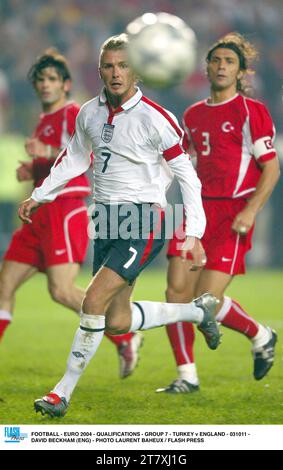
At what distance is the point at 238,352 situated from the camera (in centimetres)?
848

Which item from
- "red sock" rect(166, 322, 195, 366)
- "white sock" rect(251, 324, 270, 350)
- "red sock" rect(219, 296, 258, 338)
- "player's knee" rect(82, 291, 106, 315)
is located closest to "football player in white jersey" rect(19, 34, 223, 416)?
"player's knee" rect(82, 291, 106, 315)

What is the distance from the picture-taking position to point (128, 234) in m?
5.45

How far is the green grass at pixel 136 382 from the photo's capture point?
5.56 meters

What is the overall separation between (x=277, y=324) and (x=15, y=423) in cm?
516

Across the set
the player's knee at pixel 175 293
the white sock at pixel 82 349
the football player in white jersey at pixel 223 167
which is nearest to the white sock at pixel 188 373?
the football player in white jersey at pixel 223 167

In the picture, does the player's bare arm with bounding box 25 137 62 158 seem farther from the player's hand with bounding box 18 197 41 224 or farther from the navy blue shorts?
the navy blue shorts

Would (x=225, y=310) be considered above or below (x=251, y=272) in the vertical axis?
above

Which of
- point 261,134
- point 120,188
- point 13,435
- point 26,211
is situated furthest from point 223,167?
point 13,435

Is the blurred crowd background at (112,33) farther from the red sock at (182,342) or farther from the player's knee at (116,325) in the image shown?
the player's knee at (116,325)

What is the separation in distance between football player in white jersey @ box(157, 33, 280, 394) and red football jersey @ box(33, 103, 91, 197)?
0.90 meters

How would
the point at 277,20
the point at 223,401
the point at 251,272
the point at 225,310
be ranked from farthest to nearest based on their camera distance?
the point at 277,20 → the point at 251,272 → the point at 225,310 → the point at 223,401

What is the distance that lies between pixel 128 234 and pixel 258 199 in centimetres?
100

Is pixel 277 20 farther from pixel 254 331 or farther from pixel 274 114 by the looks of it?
pixel 254 331

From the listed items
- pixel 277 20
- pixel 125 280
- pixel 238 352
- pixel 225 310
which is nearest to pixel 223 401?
pixel 225 310
